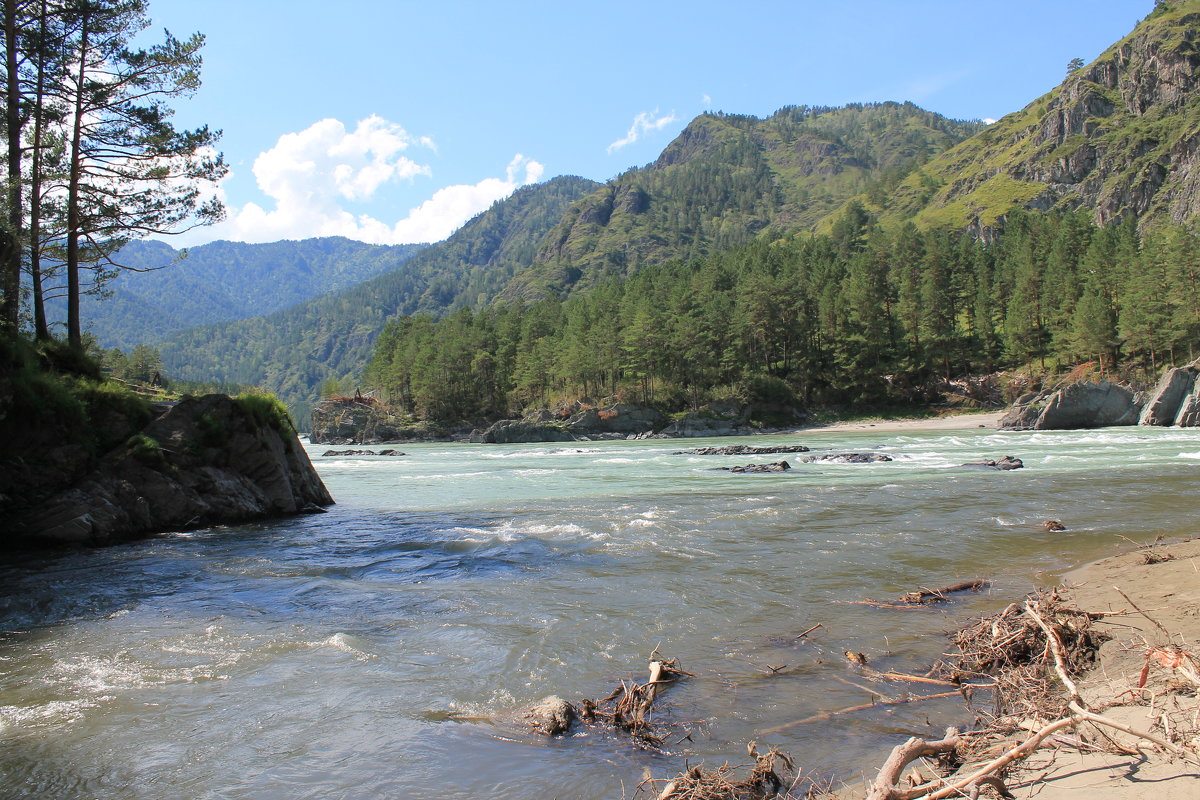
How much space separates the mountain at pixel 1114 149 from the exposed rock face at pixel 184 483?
14812 cm

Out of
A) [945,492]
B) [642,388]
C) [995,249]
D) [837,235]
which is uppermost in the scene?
[837,235]

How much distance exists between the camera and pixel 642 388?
8831 centimetres

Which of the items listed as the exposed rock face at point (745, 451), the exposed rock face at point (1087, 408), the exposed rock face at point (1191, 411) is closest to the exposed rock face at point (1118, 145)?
the exposed rock face at point (1087, 408)

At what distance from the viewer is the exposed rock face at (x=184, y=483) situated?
1484 centimetres

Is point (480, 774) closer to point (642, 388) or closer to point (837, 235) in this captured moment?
point (642, 388)

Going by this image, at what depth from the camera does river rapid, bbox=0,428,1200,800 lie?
5.47m

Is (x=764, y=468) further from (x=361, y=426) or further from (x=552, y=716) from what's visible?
(x=361, y=426)

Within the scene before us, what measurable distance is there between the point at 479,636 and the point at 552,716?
299 centimetres

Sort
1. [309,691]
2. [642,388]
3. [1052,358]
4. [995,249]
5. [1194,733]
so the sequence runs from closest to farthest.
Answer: [1194,733], [309,691], [1052,358], [642,388], [995,249]

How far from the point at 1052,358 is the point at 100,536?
8730 cm

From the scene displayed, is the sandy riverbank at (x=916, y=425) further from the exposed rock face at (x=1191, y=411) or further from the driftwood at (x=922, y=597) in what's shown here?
the driftwood at (x=922, y=597)

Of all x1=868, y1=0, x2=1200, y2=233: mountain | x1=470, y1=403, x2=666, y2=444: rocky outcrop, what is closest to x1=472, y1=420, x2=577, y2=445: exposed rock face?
x1=470, y1=403, x2=666, y2=444: rocky outcrop

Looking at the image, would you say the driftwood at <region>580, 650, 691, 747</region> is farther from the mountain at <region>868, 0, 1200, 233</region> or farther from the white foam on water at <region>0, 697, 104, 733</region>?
the mountain at <region>868, 0, 1200, 233</region>

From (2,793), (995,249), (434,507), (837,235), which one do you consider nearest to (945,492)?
(434,507)
